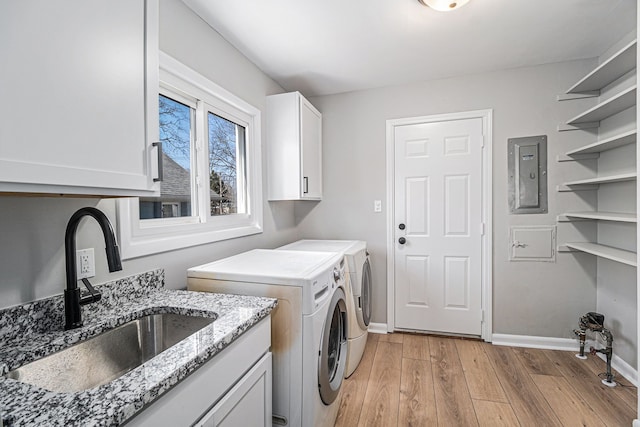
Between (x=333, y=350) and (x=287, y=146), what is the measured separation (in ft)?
5.42

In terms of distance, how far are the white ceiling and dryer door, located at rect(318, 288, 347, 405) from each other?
169 cm

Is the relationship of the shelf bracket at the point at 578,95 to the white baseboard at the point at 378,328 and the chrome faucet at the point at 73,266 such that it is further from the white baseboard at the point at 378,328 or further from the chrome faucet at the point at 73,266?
the chrome faucet at the point at 73,266

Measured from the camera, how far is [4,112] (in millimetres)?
653

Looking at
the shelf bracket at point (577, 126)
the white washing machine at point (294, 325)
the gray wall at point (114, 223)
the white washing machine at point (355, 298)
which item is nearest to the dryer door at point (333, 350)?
the white washing machine at point (294, 325)

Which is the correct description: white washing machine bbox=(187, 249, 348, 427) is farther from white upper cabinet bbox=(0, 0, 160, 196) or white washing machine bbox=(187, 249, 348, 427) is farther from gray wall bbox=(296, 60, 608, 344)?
gray wall bbox=(296, 60, 608, 344)

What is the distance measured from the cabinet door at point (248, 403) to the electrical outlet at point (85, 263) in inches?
29.0

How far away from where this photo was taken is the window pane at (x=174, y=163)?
5.41 feet

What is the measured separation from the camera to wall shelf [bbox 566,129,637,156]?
1.80m

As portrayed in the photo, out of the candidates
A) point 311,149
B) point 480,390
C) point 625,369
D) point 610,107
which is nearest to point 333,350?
point 480,390

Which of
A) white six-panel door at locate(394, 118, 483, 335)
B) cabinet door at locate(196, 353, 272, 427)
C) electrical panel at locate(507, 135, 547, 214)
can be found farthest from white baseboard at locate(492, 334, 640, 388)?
cabinet door at locate(196, 353, 272, 427)

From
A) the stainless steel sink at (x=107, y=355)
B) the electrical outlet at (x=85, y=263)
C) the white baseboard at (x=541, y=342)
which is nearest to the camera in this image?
the stainless steel sink at (x=107, y=355)

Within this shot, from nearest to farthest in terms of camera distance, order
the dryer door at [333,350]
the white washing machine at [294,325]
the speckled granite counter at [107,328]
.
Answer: the speckled granite counter at [107,328] < the white washing machine at [294,325] < the dryer door at [333,350]

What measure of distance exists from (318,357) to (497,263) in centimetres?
207

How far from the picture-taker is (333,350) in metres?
1.79
